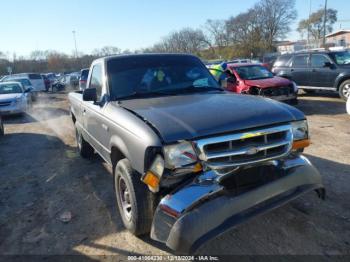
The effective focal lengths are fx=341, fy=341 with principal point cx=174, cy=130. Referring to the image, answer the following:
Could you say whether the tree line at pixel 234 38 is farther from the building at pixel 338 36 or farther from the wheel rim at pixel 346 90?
the wheel rim at pixel 346 90

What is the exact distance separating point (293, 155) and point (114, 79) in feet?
7.98

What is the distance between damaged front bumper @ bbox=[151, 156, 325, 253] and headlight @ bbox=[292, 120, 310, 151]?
360 millimetres

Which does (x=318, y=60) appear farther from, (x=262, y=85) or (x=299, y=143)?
(x=299, y=143)

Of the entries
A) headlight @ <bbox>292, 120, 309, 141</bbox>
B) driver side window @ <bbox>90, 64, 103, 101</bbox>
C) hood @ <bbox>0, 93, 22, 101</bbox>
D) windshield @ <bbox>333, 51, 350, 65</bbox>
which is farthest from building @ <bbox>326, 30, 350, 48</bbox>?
headlight @ <bbox>292, 120, 309, 141</bbox>

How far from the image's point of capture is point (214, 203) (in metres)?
2.79

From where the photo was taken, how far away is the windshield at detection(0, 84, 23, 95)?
14977 millimetres

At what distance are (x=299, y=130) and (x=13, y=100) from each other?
12991 millimetres

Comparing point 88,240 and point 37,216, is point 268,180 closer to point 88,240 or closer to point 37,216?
Result: point 88,240

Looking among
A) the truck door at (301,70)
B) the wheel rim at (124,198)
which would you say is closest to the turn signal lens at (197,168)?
the wheel rim at (124,198)

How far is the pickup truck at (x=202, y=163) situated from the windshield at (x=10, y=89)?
41.8 feet

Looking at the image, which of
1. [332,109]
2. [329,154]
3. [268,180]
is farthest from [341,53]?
[268,180]

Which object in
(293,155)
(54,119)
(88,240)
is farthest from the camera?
(54,119)

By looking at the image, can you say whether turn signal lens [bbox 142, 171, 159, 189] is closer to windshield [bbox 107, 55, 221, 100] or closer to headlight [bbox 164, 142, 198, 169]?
headlight [bbox 164, 142, 198, 169]

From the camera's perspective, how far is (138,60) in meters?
4.73
